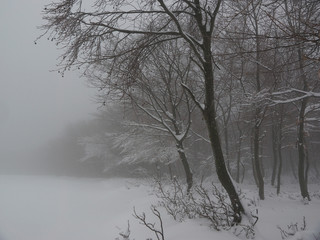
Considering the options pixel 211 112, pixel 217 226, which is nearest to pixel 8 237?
pixel 217 226

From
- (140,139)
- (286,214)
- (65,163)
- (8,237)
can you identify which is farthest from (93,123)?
(286,214)

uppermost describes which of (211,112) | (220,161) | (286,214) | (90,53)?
(90,53)

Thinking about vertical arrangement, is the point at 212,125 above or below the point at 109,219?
above

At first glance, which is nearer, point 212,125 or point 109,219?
point 212,125

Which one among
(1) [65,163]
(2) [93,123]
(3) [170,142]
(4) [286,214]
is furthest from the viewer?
(1) [65,163]

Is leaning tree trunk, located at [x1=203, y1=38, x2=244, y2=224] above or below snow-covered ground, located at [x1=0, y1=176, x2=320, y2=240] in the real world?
above

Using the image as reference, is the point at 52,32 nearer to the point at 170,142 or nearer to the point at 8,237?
the point at 8,237

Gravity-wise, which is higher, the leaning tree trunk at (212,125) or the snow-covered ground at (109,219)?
the leaning tree trunk at (212,125)

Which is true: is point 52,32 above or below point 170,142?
above

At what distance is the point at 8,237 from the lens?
9.62 metres

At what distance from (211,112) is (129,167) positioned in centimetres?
2585

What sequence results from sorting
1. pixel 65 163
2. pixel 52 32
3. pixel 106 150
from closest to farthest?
1. pixel 52 32
2. pixel 106 150
3. pixel 65 163

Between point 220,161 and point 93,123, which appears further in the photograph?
point 93,123

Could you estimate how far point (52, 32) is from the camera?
4.57m
